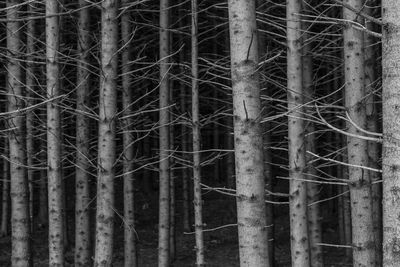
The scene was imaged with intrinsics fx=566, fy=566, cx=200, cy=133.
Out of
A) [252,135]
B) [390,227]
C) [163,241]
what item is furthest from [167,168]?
[390,227]

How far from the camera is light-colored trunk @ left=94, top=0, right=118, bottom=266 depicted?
665 centimetres

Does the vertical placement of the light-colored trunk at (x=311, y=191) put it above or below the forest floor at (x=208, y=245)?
above

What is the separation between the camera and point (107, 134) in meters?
6.66

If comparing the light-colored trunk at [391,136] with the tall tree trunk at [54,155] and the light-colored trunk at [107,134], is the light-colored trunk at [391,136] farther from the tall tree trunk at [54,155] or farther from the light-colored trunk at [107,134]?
the tall tree trunk at [54,155]

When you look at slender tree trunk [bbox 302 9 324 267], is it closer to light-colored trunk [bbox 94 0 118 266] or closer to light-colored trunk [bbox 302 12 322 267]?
light-colored trunk [bbox 302 12 322 267]

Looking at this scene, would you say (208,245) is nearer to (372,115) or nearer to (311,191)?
(311,191)

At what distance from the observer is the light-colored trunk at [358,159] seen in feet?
20.4

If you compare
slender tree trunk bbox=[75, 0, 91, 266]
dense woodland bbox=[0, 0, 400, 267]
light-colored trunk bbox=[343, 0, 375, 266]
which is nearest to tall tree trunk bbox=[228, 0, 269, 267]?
dense woodland bbox=[0, 0, 400, 267]

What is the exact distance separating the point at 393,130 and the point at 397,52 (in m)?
0.42

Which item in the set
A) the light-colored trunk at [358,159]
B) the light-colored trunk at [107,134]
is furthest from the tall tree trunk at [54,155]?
the light-colored trunk at [358,159]

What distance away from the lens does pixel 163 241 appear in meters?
11.8

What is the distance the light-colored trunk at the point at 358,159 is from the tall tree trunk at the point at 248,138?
2181 millimetres

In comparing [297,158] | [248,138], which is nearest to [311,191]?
[297,158]

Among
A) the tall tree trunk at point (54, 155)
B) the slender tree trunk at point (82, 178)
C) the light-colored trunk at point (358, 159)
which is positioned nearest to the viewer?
the light-colored trunk at point (358, 159)
